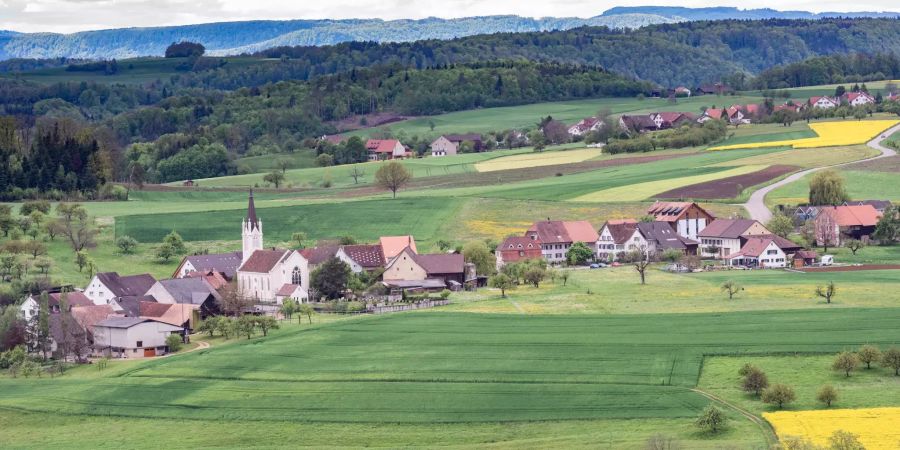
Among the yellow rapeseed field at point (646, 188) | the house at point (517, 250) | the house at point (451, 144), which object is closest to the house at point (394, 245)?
the house at point (517, 250)

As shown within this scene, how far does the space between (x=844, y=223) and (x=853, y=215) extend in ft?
5.61

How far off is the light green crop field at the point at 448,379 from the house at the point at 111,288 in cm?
1444

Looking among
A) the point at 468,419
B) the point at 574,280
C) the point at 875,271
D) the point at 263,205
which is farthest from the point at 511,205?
the point at 468,419

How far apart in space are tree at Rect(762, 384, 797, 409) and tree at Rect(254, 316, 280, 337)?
27.7 metres

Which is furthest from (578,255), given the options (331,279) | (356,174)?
(356,174)

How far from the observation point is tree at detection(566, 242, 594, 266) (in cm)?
9856

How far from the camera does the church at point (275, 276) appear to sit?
85.9m

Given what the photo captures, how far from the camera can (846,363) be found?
56.5 meters

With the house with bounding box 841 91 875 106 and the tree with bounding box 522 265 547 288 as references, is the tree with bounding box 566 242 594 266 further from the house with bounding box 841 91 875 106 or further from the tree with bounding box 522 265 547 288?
the house with bounding box 841 91 875 106

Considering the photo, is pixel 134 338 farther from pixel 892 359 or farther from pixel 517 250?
pixel 892 359

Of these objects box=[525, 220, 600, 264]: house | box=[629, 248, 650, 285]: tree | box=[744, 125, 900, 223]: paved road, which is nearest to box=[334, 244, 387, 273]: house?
box=[525, 220, 600, 264]: house

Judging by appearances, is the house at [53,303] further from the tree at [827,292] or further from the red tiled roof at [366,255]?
the tree at [827,292]

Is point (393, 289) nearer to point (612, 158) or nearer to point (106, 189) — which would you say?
point (106, 189)

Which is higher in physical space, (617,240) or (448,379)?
(617,240)
